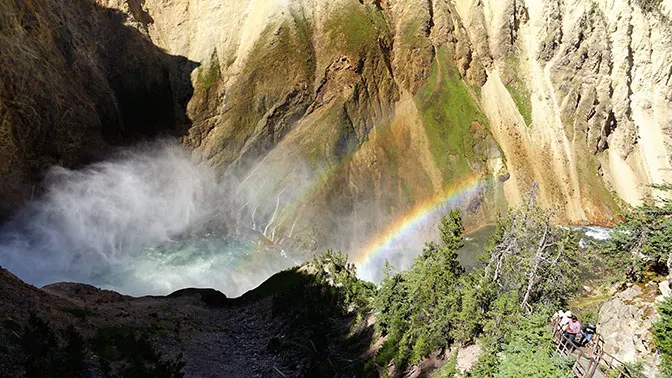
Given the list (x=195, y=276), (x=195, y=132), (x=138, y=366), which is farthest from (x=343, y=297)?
(x=195, y=132)

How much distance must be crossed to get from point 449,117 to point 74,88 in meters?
43.2

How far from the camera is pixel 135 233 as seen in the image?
136 ft

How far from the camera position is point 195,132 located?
48.5 metres

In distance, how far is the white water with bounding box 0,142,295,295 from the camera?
35.0 meters

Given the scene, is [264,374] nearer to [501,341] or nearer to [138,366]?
[138,366]

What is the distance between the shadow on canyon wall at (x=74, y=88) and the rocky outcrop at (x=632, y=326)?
42519 millimetres

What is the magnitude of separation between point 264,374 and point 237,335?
5.66 m

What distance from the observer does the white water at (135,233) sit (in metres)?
35.0

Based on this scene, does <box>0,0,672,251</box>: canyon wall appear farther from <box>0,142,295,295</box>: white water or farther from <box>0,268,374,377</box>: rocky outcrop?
<box>0,268,374,377</box>: rocky outcrop

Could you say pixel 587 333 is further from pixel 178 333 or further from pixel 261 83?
pixel 261 83

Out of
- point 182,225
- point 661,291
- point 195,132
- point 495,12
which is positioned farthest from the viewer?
point 495,12

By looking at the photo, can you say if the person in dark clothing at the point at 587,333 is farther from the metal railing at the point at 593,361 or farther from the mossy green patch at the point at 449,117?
the mossy green patch at the point at 449,117

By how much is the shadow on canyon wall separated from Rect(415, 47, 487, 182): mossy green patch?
3031cm

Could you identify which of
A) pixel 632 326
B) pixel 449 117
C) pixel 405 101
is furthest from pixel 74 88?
pixel 632 326
